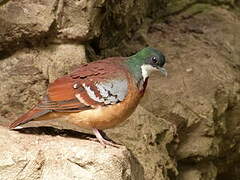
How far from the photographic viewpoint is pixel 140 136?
4680mm

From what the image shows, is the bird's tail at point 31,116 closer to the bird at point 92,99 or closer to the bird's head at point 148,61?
the bird at point 92,99

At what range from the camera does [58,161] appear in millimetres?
3611

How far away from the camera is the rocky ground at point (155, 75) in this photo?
179 inches

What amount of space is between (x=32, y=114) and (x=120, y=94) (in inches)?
23.3

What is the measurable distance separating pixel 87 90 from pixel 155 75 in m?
1.69

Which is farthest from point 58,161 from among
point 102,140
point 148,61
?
point 148,61

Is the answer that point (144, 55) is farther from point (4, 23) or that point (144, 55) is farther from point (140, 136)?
point (4, 23)

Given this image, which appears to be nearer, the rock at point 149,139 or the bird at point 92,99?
the bird at point 92,99

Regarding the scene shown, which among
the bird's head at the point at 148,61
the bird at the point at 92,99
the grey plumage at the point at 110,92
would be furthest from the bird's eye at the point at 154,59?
the grey plumage at the point at 110,92

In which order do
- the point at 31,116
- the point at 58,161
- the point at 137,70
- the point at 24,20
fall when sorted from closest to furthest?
the point at 58,161 < the point at 31,116 < the point at 137,70 < the point at 24,20

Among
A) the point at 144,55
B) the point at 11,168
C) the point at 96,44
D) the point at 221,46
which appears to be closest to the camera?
the point at 11,168

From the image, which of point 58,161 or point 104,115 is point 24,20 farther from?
point 58,161

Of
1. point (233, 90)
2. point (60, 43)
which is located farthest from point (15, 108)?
point (233, 90)

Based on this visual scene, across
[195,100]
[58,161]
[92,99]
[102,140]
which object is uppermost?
[92,99]
